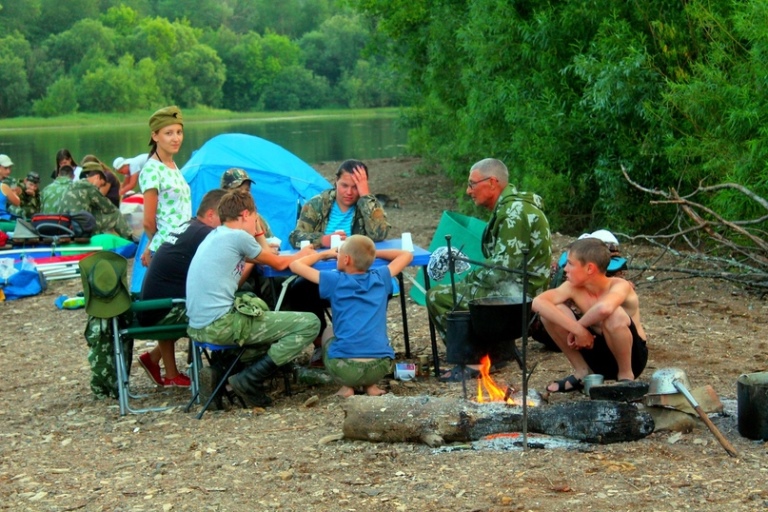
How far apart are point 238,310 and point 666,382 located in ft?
7.01

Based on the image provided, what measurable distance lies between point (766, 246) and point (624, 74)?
312 centimetres

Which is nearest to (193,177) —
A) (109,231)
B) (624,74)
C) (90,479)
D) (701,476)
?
(109,231)

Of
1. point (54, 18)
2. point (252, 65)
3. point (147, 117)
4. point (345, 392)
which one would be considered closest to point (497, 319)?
point (345, 392)

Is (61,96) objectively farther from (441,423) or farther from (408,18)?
(441,423)

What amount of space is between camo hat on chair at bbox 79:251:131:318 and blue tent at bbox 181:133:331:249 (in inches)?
234

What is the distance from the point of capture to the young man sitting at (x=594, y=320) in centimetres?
493

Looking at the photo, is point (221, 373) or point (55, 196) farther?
point (55, 196)

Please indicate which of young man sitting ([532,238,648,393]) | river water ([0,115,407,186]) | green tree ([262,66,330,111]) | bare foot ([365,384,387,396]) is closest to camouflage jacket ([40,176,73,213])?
bare foot ([365,384,387,396])

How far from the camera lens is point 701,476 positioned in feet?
12.8

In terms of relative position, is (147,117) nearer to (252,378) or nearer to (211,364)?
(211,364)

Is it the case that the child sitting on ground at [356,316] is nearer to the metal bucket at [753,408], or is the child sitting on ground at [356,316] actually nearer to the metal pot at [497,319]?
the metal pot at [497,319]

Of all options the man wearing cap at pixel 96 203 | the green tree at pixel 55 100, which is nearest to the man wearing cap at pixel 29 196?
the man wearing cap at pixel 96 203

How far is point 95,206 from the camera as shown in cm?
1138

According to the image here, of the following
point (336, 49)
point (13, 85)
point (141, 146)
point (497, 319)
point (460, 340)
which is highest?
point (336, 49)
